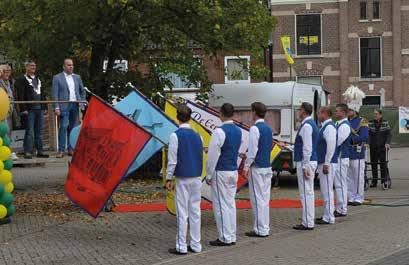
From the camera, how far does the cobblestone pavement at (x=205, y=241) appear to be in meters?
9.05

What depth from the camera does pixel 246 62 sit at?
785 inches

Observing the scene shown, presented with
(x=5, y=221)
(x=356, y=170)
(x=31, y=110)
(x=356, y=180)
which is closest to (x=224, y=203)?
(x=5, y=221)

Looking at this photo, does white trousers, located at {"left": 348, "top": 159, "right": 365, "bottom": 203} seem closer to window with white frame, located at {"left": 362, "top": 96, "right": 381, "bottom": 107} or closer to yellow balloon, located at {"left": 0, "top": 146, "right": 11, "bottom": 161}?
yellow balloon, located at {"left": 0, "top": 146, "right": 11, "bottom": 161}

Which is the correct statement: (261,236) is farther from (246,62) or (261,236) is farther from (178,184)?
(246,62)

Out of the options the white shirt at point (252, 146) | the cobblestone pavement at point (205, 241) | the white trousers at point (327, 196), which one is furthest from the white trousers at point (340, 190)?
the white shirt at point (252, 146)

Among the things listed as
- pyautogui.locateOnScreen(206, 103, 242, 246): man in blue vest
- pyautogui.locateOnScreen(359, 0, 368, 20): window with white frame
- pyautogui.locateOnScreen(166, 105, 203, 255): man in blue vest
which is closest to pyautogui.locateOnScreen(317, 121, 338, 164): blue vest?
pyautogui.locateOnScreen(206, 103, 242, 246): man in blue vest

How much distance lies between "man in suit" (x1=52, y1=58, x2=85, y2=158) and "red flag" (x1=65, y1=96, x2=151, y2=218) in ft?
5.71

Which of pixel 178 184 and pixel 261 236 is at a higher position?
pixel 178 184

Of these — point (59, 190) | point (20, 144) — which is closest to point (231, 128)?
point (20, 144)

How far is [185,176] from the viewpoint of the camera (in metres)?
9.48

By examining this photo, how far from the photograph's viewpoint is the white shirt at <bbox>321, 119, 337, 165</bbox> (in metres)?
12.0

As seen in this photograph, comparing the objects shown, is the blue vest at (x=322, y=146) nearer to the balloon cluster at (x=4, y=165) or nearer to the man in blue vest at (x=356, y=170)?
the man in blue vest at (x=356, y=170)

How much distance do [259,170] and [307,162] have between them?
1.07 meters

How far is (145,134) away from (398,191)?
30.5ft
